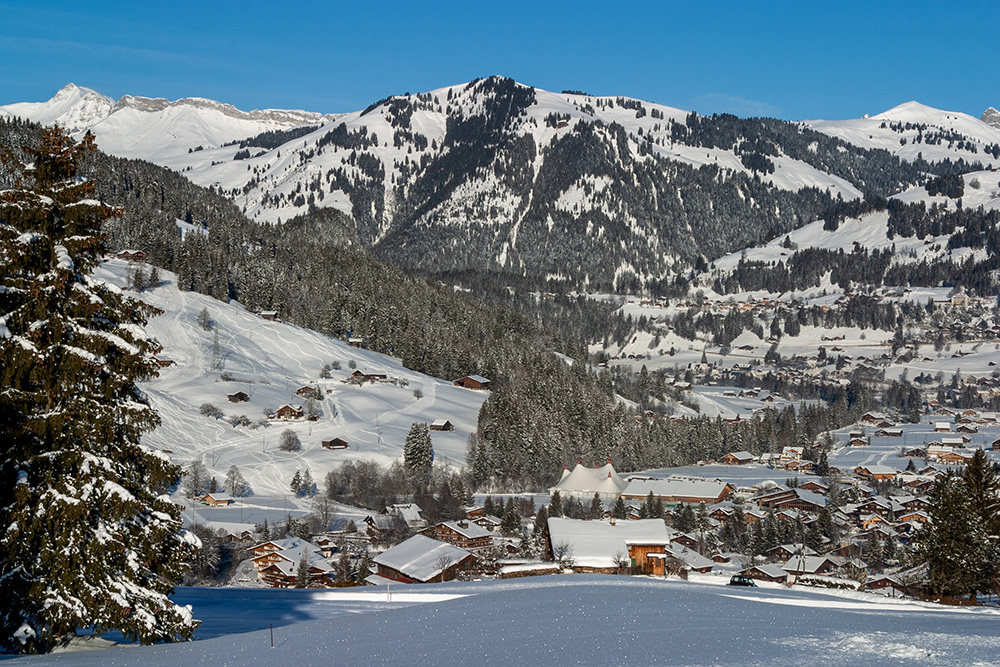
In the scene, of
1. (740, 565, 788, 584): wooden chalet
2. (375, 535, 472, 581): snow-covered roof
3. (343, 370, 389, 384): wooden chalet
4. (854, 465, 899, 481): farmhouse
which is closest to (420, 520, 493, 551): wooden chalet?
(375, 535, 472, 581): snow-covered roof

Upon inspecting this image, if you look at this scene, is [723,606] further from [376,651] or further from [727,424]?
[727,424]

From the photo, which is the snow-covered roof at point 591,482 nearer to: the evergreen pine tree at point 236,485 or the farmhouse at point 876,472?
the evergreen pine tree at point 236,485

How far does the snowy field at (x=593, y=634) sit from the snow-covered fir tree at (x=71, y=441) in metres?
1.10

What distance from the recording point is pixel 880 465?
117250 mm

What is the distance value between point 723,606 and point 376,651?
8298mm

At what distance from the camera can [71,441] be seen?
→ 52.7 feet

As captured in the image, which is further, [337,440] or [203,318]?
[203,318]

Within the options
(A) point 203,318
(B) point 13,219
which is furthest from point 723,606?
(A) point 203,318

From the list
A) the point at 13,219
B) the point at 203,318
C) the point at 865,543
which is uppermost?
the point at 203,318

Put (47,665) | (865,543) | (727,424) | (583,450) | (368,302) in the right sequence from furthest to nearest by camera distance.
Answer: (368,302) < (727,424) < (583,450) < (865,543) < (47,665)

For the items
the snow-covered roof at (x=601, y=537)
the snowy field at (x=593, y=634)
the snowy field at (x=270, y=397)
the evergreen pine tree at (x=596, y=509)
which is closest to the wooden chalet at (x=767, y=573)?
the snow-covered roof at (x=601, y=537)

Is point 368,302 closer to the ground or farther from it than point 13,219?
farther from it

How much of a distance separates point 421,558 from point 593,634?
3513 centimetres

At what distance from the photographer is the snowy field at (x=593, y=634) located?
13.5 m
